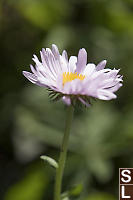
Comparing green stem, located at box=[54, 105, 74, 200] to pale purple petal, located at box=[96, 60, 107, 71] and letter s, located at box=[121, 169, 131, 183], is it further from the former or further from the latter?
letter s, located at box=[121, 169, 131, 183]

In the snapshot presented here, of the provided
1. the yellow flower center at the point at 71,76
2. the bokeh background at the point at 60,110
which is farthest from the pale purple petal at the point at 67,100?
the bokeh background at the point at 60,110

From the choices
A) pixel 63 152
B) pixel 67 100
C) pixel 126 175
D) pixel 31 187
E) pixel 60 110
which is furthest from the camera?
pixel 60 110

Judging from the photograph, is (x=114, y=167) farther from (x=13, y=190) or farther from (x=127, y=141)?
(x=13, y=190)

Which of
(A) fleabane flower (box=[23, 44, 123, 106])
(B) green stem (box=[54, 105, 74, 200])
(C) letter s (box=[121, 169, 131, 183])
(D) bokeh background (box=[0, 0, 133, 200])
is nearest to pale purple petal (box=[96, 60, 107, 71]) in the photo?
(A) fleabane flower (box=[23, 44, 123, 106])

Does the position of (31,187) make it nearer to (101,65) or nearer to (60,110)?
(60,110)

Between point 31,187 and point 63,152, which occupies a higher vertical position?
point 31,187

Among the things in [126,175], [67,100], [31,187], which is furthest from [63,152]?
[31,187]

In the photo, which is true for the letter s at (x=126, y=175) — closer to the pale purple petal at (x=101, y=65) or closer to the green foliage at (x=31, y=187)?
the pale purple petal at (x=101, y=65)

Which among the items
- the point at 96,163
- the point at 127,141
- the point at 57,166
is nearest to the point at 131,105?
the point at 127,141
